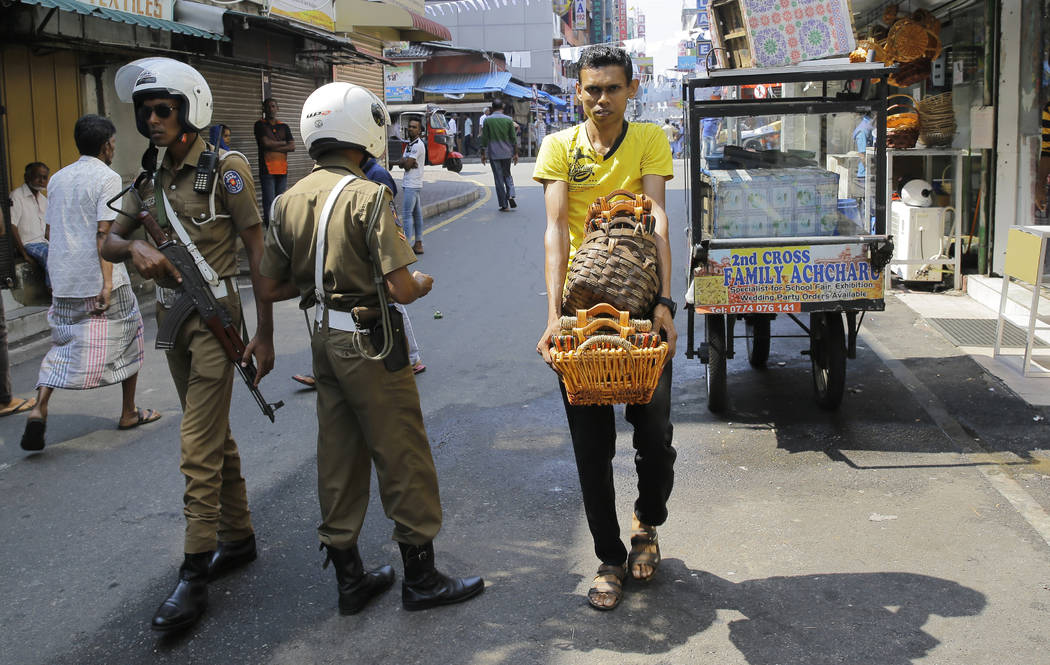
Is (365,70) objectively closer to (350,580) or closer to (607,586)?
(350,580)

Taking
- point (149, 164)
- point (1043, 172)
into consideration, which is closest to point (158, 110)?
point (149, 164)

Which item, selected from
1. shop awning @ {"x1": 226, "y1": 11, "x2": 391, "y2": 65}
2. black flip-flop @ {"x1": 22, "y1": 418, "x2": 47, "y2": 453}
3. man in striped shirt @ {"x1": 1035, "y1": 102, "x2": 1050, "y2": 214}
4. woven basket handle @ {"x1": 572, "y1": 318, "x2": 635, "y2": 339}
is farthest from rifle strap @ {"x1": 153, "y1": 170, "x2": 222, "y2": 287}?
shop awning @ {"x1": 226, "y1": 11, "x2": 391, "y2": 65}

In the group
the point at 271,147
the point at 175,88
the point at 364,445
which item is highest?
the point at 271,147

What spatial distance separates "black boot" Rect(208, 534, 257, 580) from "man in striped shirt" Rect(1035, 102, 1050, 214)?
7860 mm

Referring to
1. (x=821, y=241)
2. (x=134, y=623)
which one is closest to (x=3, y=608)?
(x=134, y=623)

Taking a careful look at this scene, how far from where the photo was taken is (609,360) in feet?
10.7

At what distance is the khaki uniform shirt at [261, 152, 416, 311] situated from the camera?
3510mm

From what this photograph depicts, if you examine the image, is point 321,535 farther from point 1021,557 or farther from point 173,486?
point 1021,557

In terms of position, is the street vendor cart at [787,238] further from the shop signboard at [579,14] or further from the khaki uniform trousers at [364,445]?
the shop signboard at [579,14]

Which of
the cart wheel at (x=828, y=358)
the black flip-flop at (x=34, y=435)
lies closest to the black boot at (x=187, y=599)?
the black flip-flop at (x=34, y=435)

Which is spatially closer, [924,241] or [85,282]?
[85,282]

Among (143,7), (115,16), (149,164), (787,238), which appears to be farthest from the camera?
(143,7)

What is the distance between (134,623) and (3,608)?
602mm

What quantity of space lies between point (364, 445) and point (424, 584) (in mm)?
566
